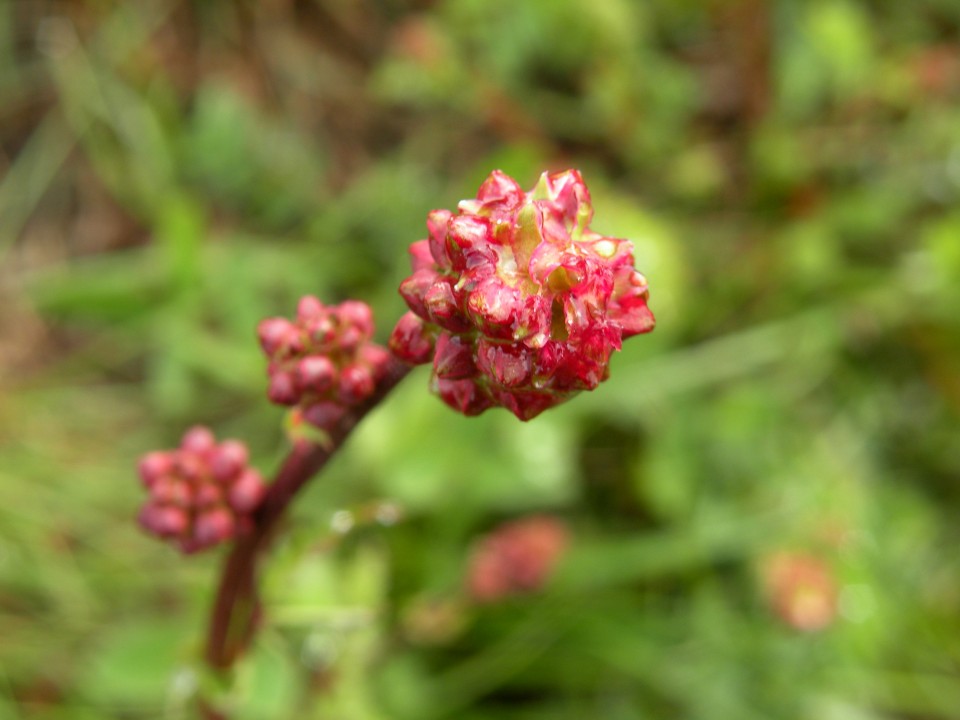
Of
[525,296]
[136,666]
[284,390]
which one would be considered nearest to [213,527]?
[284,390]

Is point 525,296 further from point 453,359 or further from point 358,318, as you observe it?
point 358,318

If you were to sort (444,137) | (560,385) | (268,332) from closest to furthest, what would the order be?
(560,385) → (268,332) → (444,137)

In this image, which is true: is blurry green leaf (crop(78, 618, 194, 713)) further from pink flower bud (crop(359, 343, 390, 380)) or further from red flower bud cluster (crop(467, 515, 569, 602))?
pink flower bud (crop(359, 343, 390, 380))

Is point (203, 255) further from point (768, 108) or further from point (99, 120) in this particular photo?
point (768, 108)

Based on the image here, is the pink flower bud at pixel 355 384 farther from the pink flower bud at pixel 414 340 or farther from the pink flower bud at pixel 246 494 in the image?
the pink flower bud at pixel 246 494

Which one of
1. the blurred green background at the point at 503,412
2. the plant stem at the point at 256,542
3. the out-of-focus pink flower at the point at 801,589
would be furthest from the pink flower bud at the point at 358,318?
the out-of-focus pink flower at the point at 801,589

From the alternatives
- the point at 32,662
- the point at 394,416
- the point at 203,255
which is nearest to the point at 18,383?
the point at 203,255
